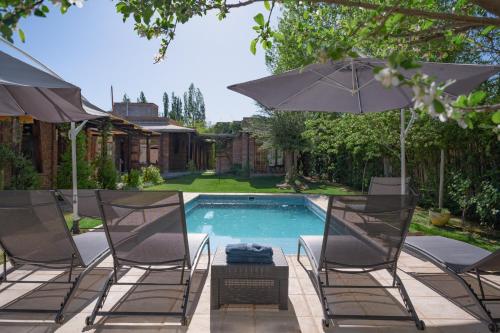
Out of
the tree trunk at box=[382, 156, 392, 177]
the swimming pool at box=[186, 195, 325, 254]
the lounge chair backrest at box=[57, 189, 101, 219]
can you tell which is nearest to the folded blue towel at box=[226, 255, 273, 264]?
the swimming pool at box=[186, 195, 325, 254]

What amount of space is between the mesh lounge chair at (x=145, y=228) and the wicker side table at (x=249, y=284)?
284mm

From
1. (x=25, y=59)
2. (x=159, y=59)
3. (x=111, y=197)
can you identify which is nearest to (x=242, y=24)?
(x=159, y=59)

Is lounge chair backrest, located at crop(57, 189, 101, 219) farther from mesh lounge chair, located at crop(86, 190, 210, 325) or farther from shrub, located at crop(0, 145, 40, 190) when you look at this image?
shrub, located at crop(0, 145, 40, 190)

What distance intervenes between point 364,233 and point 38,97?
4784 millimetres

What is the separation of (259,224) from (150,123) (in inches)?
803

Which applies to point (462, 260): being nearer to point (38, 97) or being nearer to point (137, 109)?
point (38, 97)

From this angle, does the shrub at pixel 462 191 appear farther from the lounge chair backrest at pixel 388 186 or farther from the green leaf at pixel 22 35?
the green leaf at pixel 22 35

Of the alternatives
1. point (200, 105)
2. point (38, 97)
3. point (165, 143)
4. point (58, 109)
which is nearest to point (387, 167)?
point (58, 109)

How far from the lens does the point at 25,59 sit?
3664 mm

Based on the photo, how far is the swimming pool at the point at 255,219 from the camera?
784 cm

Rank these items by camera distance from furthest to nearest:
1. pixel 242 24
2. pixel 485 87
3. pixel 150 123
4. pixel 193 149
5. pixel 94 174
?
pixel 193 149
pixel 150 123
pixel 94 174
pixel 485 87
pixel 242 24

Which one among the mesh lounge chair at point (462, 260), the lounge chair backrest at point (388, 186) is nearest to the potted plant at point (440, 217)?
the lounge chair backrest at point (388, 186)

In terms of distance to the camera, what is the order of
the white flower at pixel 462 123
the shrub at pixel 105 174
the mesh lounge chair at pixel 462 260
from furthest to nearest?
the shrub at pixel 105 174, the mesh lounge chair at pixel 462 260, the white flower at pixel 462 123

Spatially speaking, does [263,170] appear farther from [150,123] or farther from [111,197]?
[111,197]
